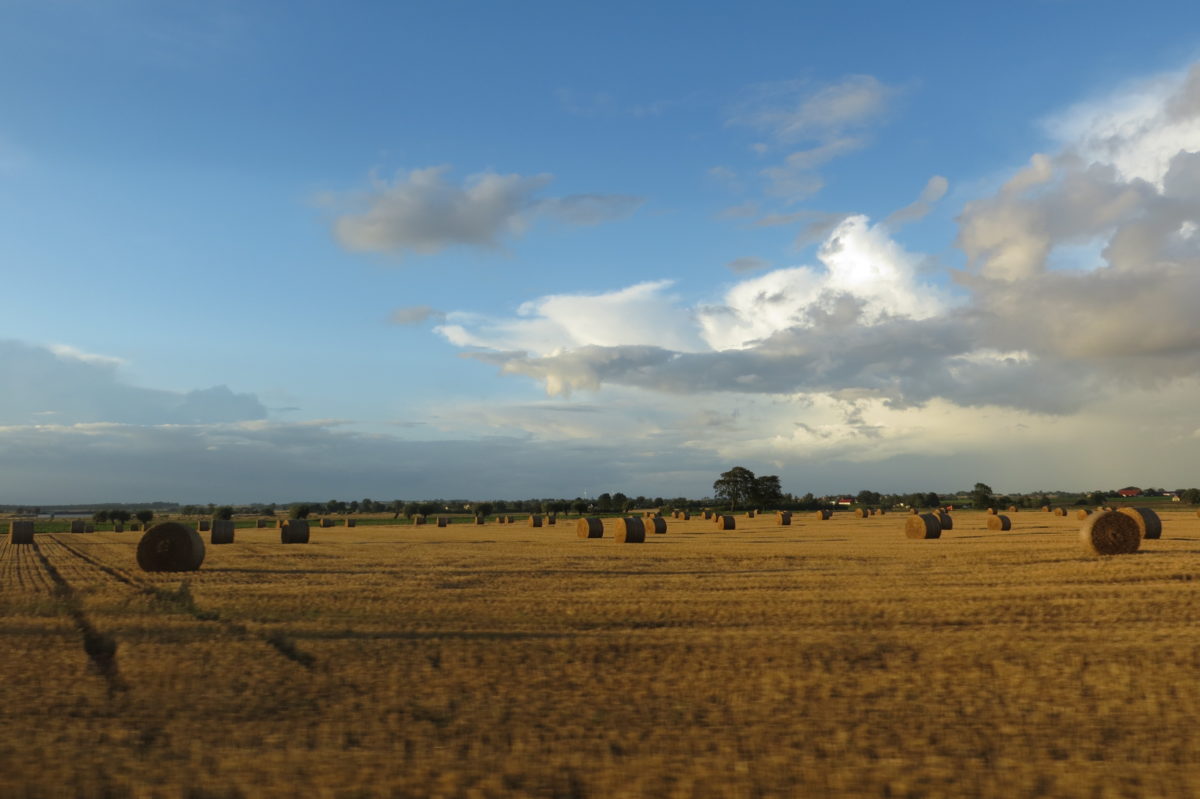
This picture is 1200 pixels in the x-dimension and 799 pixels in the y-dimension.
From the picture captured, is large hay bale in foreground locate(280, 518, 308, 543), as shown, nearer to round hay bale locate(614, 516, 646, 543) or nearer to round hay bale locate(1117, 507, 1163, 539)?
round hay bale locate(614, 516, 646, 543)

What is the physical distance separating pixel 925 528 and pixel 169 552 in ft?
102

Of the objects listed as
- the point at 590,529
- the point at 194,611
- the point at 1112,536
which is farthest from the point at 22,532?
the point at 1112,536

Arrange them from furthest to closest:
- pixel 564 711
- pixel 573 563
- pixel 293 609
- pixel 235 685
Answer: pixel 573 563, pixel 293 609, pixel 235 685, pixel 564 711

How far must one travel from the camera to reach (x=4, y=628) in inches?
572

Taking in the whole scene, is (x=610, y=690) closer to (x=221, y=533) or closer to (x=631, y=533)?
(x=631, y=533)

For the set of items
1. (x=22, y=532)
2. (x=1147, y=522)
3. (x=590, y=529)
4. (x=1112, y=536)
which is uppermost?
(x=1147, y=522)

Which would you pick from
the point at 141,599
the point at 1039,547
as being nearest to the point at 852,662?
the point at 141,599

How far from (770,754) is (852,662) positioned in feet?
13.3

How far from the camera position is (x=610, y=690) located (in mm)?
9789

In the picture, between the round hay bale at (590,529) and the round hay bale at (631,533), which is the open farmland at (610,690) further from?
the round hay bale at (590,529)

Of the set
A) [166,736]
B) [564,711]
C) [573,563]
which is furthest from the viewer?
[573,563]

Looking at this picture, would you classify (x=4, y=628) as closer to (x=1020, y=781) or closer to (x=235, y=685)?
(x=235, y=685)

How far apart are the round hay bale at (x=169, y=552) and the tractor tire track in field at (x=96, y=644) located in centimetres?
521

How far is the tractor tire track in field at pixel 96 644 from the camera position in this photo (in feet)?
34.6
